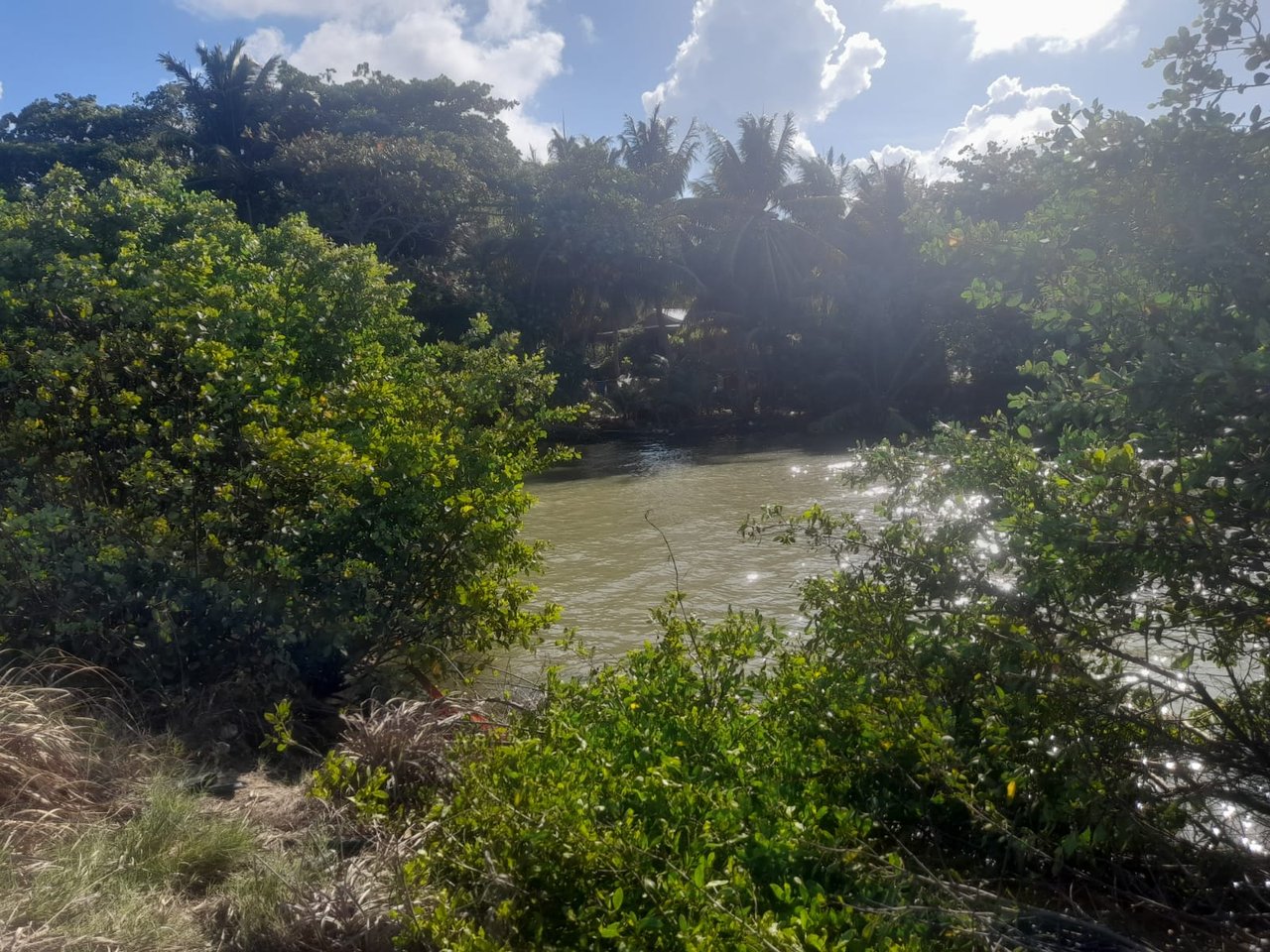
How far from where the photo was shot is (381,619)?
5.96 metres

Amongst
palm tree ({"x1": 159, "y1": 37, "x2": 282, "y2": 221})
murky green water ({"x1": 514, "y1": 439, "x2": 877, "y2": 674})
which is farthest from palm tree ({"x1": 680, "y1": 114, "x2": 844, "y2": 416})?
palm tree ({"x1": 159, "y1": 37, "x2": 282, "y2": 221})

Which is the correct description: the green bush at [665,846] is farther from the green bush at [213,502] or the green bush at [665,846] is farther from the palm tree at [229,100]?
the palm tree at [229,100]

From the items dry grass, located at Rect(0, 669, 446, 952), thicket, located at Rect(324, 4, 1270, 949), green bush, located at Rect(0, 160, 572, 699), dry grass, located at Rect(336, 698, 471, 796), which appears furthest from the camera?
green bush, located at Rect(0, 160, 572, 699)

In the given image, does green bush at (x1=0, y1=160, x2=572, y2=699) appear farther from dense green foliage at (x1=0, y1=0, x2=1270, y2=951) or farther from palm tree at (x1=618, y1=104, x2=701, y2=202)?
palm tree at (x1=618, y1=104, x2=701, y2=202)

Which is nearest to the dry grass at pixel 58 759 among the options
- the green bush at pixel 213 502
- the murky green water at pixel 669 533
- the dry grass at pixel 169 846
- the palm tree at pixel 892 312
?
the dry grass at pixel 169 846

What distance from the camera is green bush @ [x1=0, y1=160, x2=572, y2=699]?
5.10 m

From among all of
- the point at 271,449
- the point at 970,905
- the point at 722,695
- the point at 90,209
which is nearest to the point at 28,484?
the point at 271,449

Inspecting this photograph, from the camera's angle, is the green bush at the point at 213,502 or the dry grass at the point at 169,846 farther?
the green bush at the point at 213,502

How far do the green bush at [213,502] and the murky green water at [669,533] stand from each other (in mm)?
1481

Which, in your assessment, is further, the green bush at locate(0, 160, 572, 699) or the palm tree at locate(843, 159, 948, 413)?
the palm tree at locate(843, 159, 948, 413)

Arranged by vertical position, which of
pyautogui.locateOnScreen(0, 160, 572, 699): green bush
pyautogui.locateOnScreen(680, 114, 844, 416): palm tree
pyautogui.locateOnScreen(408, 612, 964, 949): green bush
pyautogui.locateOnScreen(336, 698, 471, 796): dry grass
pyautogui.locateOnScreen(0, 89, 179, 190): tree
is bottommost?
pyautogui.locateOnScreen(336, 698, 471, 796): dry grass

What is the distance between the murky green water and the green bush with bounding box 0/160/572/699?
148 cm

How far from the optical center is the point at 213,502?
530 centimetres

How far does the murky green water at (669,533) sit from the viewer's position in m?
9.05
